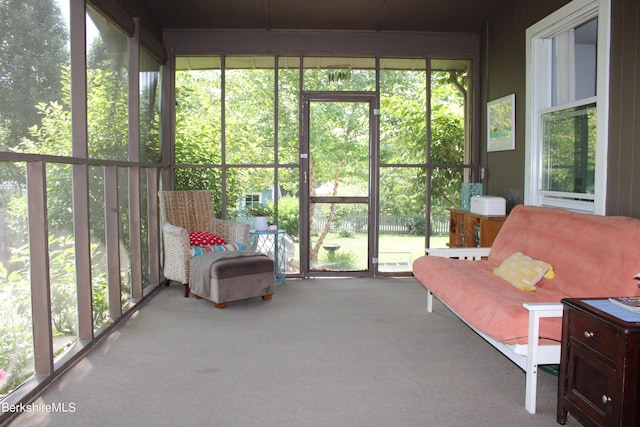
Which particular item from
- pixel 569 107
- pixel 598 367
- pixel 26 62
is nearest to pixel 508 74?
pixel 569 107

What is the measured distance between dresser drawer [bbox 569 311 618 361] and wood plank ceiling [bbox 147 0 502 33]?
4.27 m

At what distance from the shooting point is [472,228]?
5.43 metres

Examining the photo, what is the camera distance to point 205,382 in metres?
3.17

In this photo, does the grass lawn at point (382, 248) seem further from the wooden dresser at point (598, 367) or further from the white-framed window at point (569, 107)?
the wooden dresser at point (598, 367)

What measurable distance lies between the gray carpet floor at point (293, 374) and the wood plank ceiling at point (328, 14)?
3198 millimetres

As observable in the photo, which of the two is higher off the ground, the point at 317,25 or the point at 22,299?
the point at 317,25

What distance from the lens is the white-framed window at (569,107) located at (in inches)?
154

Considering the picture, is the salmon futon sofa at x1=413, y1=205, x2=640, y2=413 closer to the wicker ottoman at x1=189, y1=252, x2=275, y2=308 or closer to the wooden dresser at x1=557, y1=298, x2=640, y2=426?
the wooden dresser at x1=557, y1=298, x2=640, y2=426

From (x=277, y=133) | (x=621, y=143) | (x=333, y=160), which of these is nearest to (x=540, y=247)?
(x=621, y=143)

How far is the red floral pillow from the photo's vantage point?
554 centimetres

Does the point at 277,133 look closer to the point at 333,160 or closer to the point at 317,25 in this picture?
the point at 333,160

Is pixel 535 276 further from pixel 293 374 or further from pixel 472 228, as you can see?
pixel 472 228

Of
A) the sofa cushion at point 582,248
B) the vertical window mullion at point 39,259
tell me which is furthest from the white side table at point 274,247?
the vertical window mullion at point 39,259

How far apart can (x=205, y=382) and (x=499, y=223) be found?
3.14m
